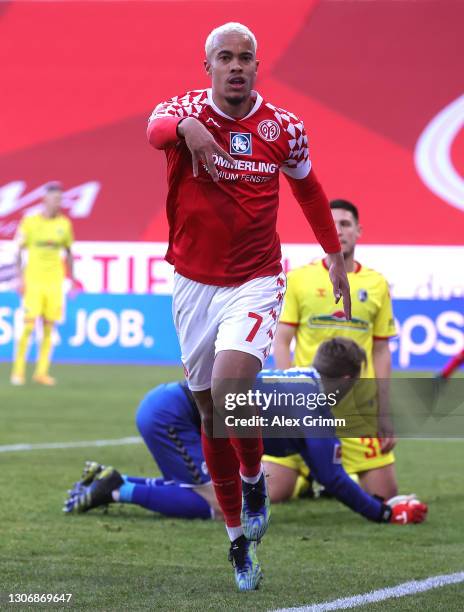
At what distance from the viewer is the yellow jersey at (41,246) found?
16734mm

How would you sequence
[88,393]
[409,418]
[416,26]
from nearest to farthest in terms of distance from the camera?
[409,418] → [88,393] → [416,26]

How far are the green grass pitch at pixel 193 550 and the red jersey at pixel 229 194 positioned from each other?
1.24m

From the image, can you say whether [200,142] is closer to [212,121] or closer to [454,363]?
[212,121]

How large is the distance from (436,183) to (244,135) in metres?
18.0

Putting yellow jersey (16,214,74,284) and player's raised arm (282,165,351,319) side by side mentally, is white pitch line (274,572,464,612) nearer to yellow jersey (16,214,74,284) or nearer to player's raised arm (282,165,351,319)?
player's raised arm (282,165,351,319)

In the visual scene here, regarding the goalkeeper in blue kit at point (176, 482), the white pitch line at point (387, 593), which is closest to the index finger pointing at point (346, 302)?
the white pitch line at point (387, 593)

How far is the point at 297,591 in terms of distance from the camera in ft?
16.0

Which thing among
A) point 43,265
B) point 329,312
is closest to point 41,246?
point 43,265

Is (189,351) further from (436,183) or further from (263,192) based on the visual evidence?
(436,183)

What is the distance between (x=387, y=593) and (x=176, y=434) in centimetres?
223

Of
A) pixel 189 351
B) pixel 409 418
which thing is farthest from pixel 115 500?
pixel 409 418

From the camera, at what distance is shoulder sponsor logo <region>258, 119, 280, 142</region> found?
4988 mm

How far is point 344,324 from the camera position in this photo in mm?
7777

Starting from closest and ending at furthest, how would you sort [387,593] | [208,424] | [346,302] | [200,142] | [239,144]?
[200,142]
[387,593]
[239,144]
[208,424]
[346,302]
